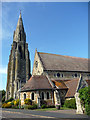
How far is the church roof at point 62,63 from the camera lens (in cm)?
3588

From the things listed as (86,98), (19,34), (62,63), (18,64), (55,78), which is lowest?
(86,98)

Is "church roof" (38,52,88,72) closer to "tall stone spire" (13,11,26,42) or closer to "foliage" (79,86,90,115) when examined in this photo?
"foliage" (79,86,90,115)

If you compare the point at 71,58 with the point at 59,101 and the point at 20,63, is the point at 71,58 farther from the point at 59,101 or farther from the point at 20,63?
the point at 20,63

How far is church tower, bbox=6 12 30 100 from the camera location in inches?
2019

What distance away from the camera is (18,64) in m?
55.0

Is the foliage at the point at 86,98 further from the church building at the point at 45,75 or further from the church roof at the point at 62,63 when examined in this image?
the church roof at the point at 62,63

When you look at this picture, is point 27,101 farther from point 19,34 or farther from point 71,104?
point 19,34

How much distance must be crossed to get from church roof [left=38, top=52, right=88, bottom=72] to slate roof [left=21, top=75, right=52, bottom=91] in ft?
15.7

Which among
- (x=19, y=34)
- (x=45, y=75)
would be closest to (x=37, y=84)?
(x=45, y=75)

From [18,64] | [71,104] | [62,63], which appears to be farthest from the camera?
→ [18,64]

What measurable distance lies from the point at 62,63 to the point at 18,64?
79.2ft

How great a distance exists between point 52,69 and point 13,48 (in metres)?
30.6

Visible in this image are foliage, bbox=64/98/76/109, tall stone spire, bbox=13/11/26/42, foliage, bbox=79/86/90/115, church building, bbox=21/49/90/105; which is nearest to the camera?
foliage, bbox=79/86/90/115

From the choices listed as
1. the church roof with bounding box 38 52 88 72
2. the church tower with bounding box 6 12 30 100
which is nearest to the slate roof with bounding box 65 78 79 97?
the church roof with bounding box 38 52 88 72
